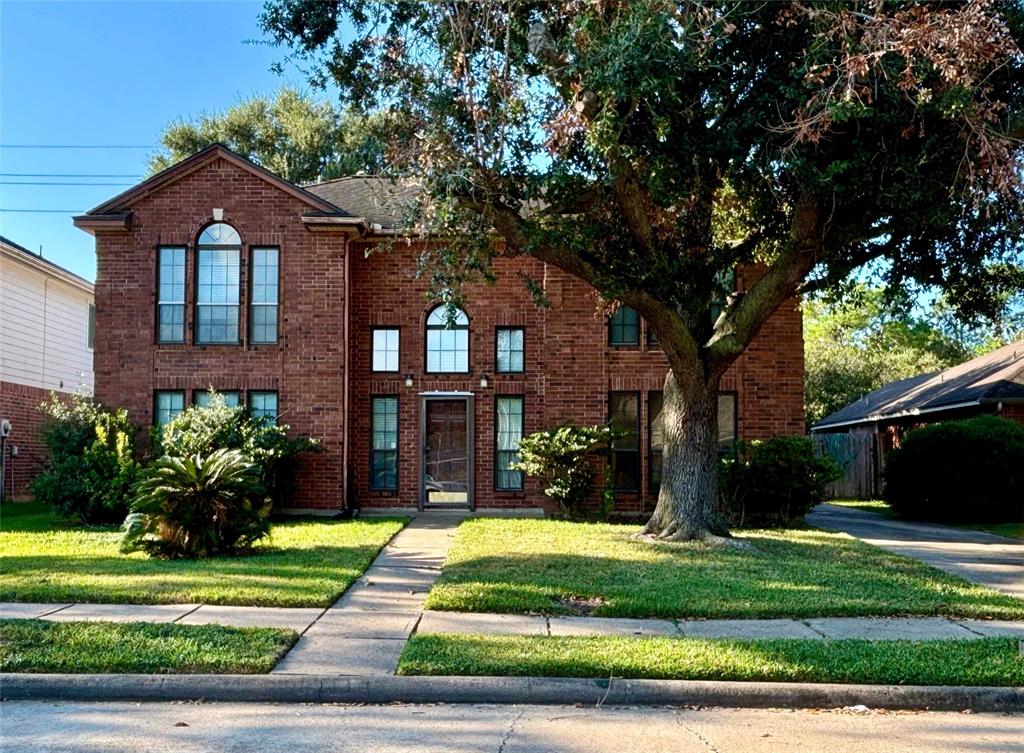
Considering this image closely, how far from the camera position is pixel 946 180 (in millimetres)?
11391

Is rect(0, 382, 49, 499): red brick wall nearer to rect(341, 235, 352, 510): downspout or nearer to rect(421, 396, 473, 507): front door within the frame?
rect(341, 235, 352, 510): downspout

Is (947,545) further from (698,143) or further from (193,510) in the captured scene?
(193,510)

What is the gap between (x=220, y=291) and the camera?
1786 cm

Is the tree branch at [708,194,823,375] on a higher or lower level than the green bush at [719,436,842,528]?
higher

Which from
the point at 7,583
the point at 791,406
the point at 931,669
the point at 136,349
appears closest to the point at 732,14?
the point at 931,669

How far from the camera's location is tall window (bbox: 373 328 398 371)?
1861 cm

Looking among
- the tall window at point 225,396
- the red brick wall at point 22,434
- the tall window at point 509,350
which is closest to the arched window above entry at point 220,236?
the tall window at point 225,396

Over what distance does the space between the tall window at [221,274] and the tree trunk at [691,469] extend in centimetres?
879

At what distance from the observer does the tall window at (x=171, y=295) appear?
17859 millimetres

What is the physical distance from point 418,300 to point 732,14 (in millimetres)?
9277

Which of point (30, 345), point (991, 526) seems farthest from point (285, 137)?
point (991, 526)

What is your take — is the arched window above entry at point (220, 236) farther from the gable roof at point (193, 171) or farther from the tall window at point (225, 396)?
the tall window at point (225, 396)

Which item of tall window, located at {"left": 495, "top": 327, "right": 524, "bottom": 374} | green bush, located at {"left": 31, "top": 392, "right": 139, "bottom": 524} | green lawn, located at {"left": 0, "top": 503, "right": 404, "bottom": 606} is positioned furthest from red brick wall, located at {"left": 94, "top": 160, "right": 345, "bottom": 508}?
green lawn, located at {"left": 0, "top": 503, "right": 404, "bottom": 606}

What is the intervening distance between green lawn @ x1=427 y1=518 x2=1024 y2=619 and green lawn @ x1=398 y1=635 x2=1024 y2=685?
50.5 inches
